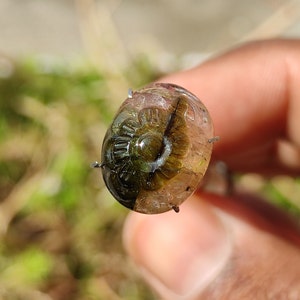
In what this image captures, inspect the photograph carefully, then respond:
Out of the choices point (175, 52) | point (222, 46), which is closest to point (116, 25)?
point (175, 52)

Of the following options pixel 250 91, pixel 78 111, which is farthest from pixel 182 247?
pixel 78 111

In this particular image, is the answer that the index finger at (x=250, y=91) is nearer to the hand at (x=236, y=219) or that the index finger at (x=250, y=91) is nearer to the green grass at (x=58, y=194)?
the hand at (x=236, y=219)

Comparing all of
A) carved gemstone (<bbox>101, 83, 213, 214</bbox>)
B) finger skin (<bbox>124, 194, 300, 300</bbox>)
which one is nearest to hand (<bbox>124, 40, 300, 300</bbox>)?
finger skin (<bbox>124, 194, 300, 300</bbox>)

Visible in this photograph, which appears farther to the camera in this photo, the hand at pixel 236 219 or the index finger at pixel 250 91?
the index finger at pixel 250 91

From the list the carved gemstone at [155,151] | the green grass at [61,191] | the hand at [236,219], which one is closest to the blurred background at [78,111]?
the green grass at [61,191]

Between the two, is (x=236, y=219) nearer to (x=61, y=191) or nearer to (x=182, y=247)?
(x=182, y=247)

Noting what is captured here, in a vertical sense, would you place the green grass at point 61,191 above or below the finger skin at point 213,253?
below

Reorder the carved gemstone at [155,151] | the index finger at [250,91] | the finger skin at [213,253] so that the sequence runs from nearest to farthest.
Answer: the carved gemstone at [155,151], the finger skin at [213,253], the index finger at [250,91]
